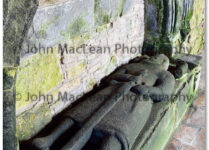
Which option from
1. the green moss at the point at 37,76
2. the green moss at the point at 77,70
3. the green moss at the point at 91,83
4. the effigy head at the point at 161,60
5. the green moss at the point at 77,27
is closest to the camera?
the green moss at the point at 37,76

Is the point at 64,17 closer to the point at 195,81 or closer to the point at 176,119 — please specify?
the point at 176,119

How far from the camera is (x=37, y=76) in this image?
169 centimetres

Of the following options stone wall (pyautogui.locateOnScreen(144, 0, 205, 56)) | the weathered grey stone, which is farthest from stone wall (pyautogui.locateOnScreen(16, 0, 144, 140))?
the weathered grey stone

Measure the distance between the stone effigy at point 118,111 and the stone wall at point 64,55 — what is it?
18cm

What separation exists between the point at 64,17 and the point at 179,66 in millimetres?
1434

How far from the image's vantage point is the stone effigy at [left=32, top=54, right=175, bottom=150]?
1.60 metres

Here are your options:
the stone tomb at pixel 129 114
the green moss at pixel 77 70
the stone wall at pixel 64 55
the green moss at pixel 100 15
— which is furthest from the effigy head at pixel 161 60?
the green moss at pixel 77 70

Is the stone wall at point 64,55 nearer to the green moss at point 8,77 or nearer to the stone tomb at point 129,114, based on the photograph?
the stone tomb at point 129,114

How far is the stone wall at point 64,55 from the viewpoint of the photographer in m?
1.60

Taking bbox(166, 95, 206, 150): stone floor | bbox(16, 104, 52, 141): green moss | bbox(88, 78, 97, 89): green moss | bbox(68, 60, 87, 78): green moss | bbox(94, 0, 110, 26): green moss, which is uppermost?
bbox(94, 0, 110, 26): green moss

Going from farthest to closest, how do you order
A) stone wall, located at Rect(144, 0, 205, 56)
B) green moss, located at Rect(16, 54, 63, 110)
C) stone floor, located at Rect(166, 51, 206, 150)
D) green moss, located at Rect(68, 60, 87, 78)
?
1. stone wall, located at Rect(144, 0, 205, 56)
2. stone floor, located at Rect(166, 51, 206, 150)
3. green moss, located at Rect(68, 60, 87, 78)
4. green moss, located at Rect(16, 54, 63, 110)

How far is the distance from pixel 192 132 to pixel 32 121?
1708 millimetres

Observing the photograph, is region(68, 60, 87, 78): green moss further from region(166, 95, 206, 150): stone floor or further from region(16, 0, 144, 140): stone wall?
region(166, 95, 206, 150): stone floor

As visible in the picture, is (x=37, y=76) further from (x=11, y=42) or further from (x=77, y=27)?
(x=11, y=42)
